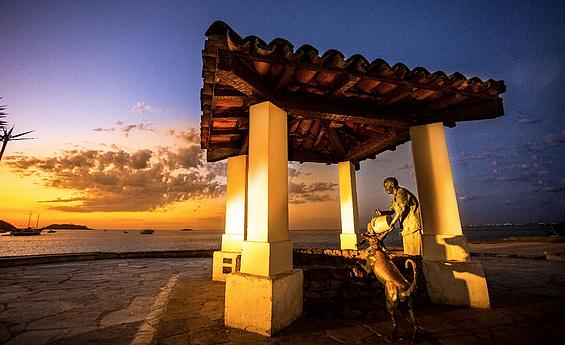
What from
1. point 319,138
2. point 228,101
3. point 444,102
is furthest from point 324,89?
point 319,138

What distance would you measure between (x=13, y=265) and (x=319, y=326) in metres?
12.4

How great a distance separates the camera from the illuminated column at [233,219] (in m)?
6.29

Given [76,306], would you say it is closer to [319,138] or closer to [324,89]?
[324,89]

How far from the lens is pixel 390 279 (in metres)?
2.87

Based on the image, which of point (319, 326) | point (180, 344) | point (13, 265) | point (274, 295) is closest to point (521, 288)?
point (319, 326)

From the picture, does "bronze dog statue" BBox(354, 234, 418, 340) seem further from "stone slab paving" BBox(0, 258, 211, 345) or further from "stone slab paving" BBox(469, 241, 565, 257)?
"stone slab paving" BBox(469, 241, 565, 257)

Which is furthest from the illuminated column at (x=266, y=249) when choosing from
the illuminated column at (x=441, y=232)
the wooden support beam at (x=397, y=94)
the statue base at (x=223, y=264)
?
the statue base at (x=223, y=264)

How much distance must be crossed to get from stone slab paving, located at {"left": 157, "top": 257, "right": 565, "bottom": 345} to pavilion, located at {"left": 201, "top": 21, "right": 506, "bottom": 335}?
27cm

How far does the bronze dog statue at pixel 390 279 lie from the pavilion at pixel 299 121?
1204mm

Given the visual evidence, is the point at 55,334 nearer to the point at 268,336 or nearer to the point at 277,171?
the point at 268,336

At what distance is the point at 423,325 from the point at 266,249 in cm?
240

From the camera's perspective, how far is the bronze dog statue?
9.16 ft

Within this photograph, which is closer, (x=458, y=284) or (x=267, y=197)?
(x=267, y=197)

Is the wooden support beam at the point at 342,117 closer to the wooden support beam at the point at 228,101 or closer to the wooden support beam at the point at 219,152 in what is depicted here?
the wooden support beam at the point at 228,101
